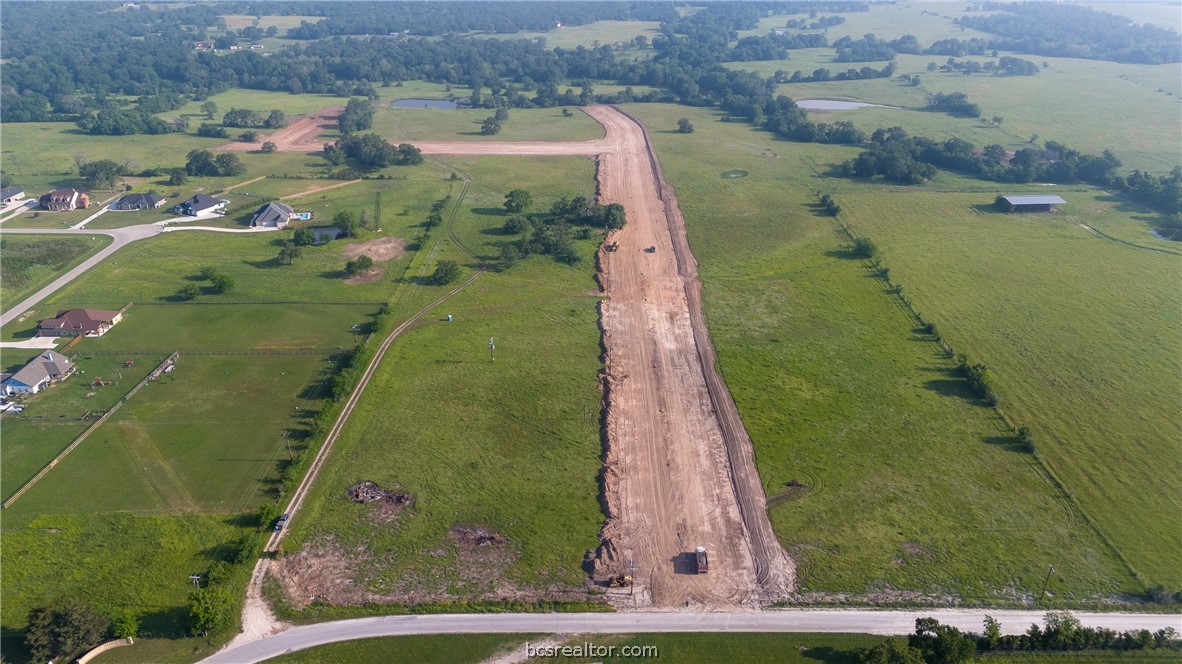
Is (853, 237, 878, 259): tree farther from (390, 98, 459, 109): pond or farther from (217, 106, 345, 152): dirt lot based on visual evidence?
(390, 98, 459, 109): pond

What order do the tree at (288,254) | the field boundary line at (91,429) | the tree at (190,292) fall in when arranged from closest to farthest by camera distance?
the field boundary line at (91,429) → the tree at (190,292) → the tree at (288,254)

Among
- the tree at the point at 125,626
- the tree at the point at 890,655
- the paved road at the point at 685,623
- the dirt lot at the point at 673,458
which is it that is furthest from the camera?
the dirt lot at the point at 673,458

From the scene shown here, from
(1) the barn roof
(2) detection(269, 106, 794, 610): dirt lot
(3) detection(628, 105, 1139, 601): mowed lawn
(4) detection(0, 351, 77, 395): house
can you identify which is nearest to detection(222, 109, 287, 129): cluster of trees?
(4) detection(0, 351, 77, 395): house

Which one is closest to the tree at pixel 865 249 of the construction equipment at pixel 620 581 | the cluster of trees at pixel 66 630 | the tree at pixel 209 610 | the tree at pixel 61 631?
the construction equipment at pixel 620 581

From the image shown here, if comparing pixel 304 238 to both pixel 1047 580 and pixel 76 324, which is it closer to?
pixel 76 324

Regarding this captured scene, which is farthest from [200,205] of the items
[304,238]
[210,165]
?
[304,238]

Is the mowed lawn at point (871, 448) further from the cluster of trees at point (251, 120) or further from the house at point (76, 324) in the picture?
the cluster of trees at point (251, 120)
